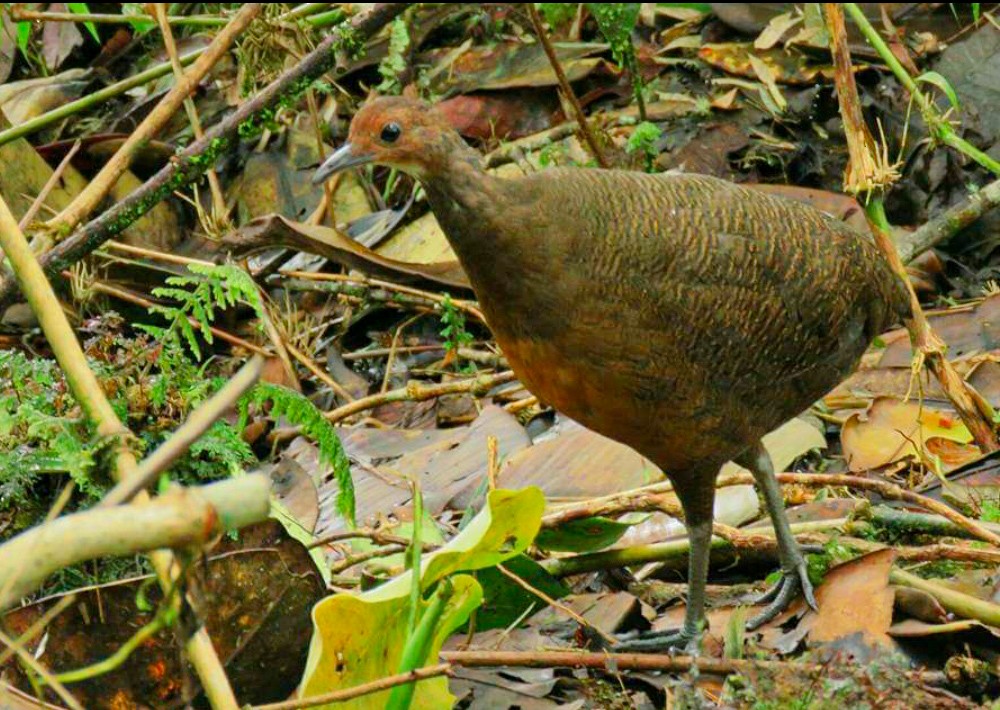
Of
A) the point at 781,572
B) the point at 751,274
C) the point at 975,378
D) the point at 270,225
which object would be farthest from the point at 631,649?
the point at 270,225

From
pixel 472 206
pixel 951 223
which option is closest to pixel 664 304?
pixel 472 206

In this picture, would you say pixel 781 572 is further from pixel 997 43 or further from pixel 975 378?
pixel 997 43

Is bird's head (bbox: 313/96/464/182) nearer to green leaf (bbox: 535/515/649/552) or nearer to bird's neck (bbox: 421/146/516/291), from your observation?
bird's neck (bbox: 421/146/516/291)

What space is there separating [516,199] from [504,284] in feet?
0.68

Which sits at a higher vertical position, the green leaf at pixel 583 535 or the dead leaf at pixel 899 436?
the green leaf at pixel 583 535

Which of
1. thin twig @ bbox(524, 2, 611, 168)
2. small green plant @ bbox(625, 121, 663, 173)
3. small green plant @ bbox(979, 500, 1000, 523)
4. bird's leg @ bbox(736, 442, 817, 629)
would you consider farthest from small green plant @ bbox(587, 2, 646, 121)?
small green plant @ bbox(979, 500, 1000, 523)

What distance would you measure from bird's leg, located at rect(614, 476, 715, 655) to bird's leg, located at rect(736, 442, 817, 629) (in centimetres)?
19

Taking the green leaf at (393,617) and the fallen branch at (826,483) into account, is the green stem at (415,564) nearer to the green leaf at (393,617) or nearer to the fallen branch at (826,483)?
the green leaf at (393,617)

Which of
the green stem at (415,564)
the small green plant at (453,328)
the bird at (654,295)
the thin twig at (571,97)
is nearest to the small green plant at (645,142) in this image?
the thin twig at (571,97)

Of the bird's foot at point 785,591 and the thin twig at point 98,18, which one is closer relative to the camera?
the bird's foot at point 785,591

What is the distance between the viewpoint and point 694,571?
387 centimetres

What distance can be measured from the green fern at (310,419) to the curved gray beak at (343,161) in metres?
0.54

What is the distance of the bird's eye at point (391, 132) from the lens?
3.44m

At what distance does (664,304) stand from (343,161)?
85 cm
